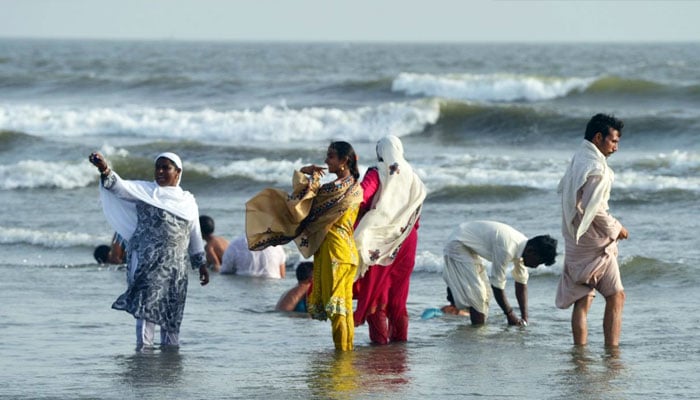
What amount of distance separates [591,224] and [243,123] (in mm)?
20778

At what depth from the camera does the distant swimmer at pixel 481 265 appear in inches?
361

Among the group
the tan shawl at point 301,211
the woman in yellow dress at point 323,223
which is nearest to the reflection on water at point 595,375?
the woman in yellow dress at point 323,223

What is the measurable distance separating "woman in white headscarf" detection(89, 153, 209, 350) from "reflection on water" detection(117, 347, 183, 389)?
212 mm

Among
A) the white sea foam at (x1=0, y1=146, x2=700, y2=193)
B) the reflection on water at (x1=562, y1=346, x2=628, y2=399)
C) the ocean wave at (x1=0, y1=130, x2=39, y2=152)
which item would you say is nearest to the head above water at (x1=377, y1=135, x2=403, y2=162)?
the reflection on water at (x1=562, y1=346, x2=628, y2=399)

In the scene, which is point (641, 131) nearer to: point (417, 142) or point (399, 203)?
point (417, 142)

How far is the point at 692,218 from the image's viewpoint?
14891 millimetres

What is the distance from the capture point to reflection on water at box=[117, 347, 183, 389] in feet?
22.9

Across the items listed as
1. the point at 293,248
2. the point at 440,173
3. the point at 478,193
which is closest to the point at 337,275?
the point at 293,248

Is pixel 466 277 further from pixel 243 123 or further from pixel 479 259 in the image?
pixel 243 123

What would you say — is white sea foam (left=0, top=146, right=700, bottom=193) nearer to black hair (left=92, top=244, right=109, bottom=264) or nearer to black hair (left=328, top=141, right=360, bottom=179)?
black hair (left=92, top=244, right=109, bottom=264)

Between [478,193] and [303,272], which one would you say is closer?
[303,272]

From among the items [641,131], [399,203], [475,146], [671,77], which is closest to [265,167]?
[475,146]

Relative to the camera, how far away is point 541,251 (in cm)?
889

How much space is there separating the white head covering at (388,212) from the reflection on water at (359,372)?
0.54m
